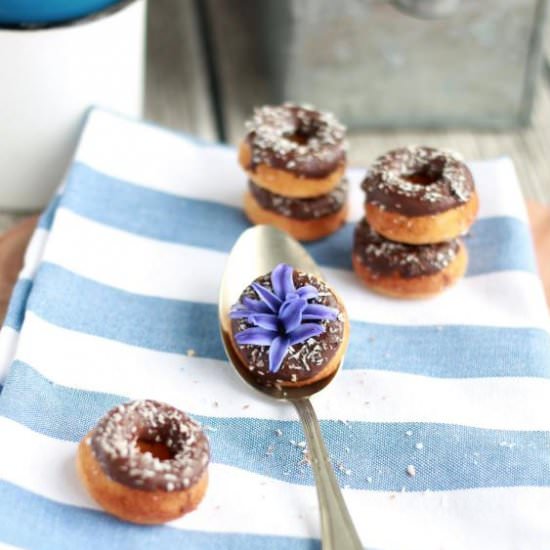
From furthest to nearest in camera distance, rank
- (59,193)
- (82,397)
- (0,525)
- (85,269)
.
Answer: (59,193)
(85,269)
(82,397)
(0,525)

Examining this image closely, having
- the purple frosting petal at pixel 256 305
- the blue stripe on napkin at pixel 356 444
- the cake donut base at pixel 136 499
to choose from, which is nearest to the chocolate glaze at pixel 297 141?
the purple frosting petal at pixel 256 305

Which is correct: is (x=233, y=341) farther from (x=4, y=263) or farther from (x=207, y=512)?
(x=4, y=263)

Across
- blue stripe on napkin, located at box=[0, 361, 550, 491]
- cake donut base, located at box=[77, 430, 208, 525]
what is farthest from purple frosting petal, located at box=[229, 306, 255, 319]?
cake donut base, located at box=[77, 430, 208, 525]

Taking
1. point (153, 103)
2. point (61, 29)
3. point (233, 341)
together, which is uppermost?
point (61, 29)

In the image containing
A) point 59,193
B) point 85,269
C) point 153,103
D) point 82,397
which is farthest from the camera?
point 153,103

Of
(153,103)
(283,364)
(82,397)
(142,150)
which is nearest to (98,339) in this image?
(82,397)

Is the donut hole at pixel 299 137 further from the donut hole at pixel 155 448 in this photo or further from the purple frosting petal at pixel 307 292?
the donut hole at pixel 155 448
